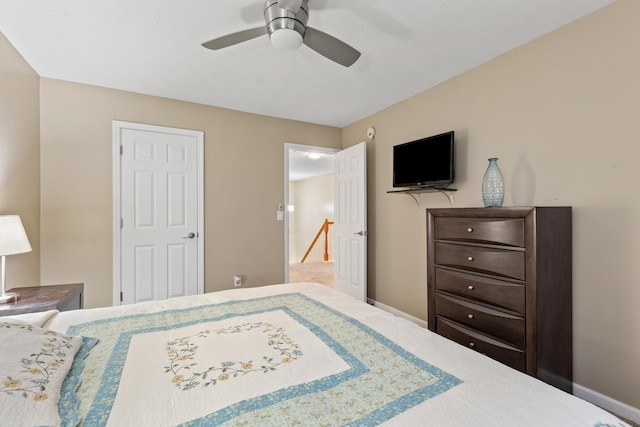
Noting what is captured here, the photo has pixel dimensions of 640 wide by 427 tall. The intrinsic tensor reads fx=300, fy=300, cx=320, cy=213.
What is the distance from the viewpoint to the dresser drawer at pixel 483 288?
178 cm

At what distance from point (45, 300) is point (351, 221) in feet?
9.37

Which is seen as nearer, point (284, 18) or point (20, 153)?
point (284, 18)

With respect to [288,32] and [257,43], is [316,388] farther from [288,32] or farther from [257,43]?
[257,43]

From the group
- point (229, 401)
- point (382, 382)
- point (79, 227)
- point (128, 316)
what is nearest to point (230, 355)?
point (229, 401)

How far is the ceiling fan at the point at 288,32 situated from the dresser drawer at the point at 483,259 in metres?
1.49

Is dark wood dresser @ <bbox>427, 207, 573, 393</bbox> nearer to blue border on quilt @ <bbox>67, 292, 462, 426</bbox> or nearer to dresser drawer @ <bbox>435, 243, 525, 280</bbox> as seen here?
dresser drawer @ <bbox>435, 243, 525, 280</bbox>

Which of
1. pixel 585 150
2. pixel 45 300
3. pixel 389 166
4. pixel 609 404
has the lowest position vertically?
pixel 609 404

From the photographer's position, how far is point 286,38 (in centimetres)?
156

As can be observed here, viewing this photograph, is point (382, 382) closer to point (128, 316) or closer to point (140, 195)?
point (128, 316)

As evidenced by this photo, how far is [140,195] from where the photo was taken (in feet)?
10.0

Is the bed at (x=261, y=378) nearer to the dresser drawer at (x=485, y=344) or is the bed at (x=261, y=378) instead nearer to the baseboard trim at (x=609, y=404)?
the dresser drawer at (x=485, y=344)

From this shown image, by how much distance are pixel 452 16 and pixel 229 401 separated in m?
2.29

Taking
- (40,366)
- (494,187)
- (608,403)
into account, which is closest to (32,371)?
(40,366)

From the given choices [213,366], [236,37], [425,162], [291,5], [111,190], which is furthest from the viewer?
[111,190]
